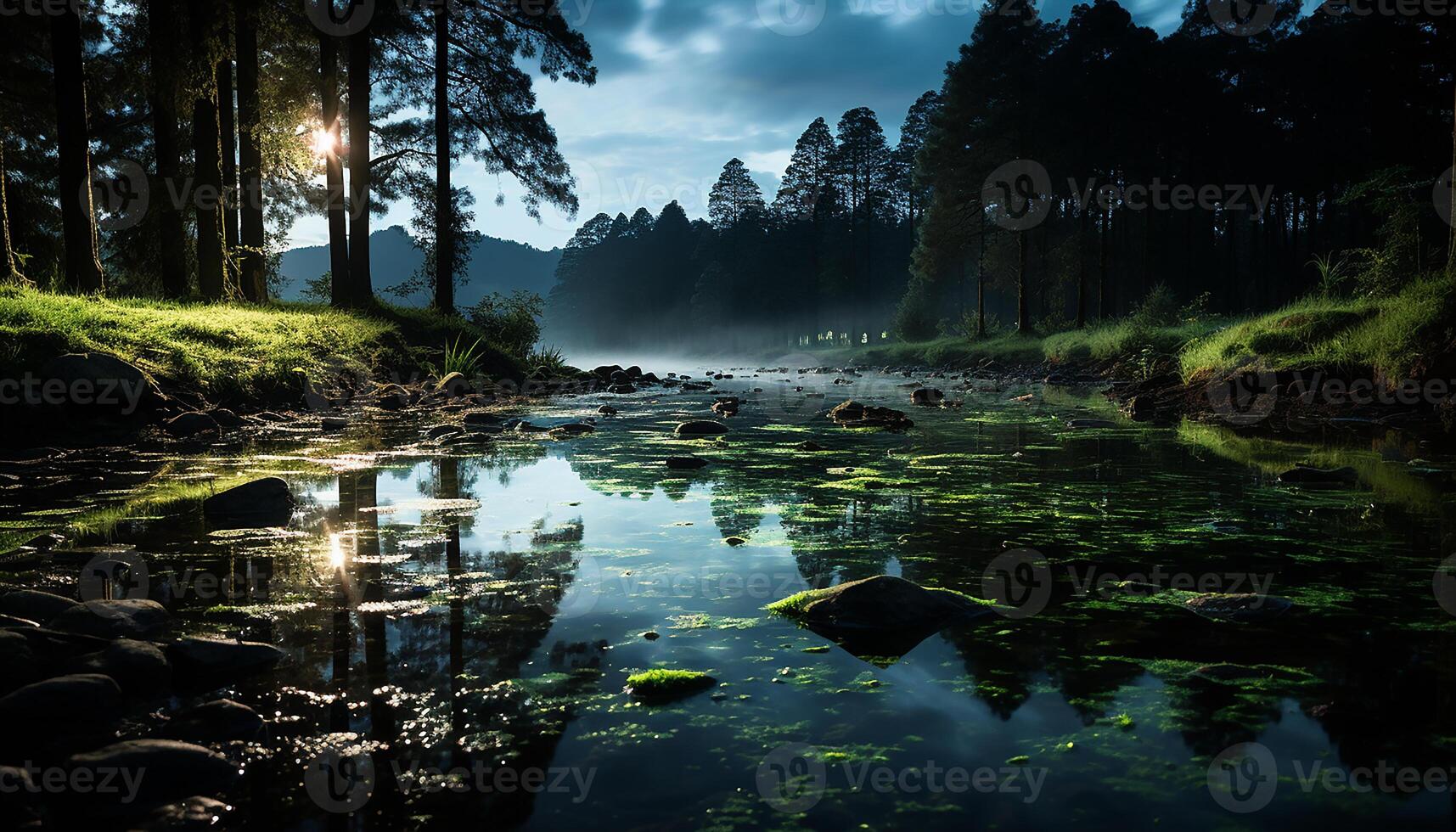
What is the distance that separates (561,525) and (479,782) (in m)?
2.84

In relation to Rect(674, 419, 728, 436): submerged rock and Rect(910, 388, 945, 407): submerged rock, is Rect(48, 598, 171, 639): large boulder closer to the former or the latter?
Rect(674, 419, 728, 436): submerged rock

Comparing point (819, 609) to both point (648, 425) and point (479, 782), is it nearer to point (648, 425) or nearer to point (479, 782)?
point (479, 782)

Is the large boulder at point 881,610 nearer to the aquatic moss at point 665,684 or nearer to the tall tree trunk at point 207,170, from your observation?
the aquatic moss at point 665,684

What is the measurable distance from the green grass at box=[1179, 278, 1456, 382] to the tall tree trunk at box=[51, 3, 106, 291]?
667 inches

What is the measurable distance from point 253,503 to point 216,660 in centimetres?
257

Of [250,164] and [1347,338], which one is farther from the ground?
[250,164]

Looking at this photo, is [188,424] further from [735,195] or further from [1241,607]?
[735,195]

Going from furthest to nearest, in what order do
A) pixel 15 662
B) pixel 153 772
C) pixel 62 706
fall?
pixel 15 662
pixel 62 706
pixel 153 772

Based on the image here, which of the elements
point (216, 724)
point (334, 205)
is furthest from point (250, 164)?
point (216, 724)

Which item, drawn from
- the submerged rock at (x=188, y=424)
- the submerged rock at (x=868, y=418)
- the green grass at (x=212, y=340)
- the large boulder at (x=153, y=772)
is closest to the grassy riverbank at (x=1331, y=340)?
the submerged rock at (x=868, y=418)

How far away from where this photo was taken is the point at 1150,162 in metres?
38.3

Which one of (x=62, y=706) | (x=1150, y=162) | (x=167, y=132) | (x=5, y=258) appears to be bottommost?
(x=62, y=706)

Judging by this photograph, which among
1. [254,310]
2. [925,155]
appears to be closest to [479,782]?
[254,310]

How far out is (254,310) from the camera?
551 inches
